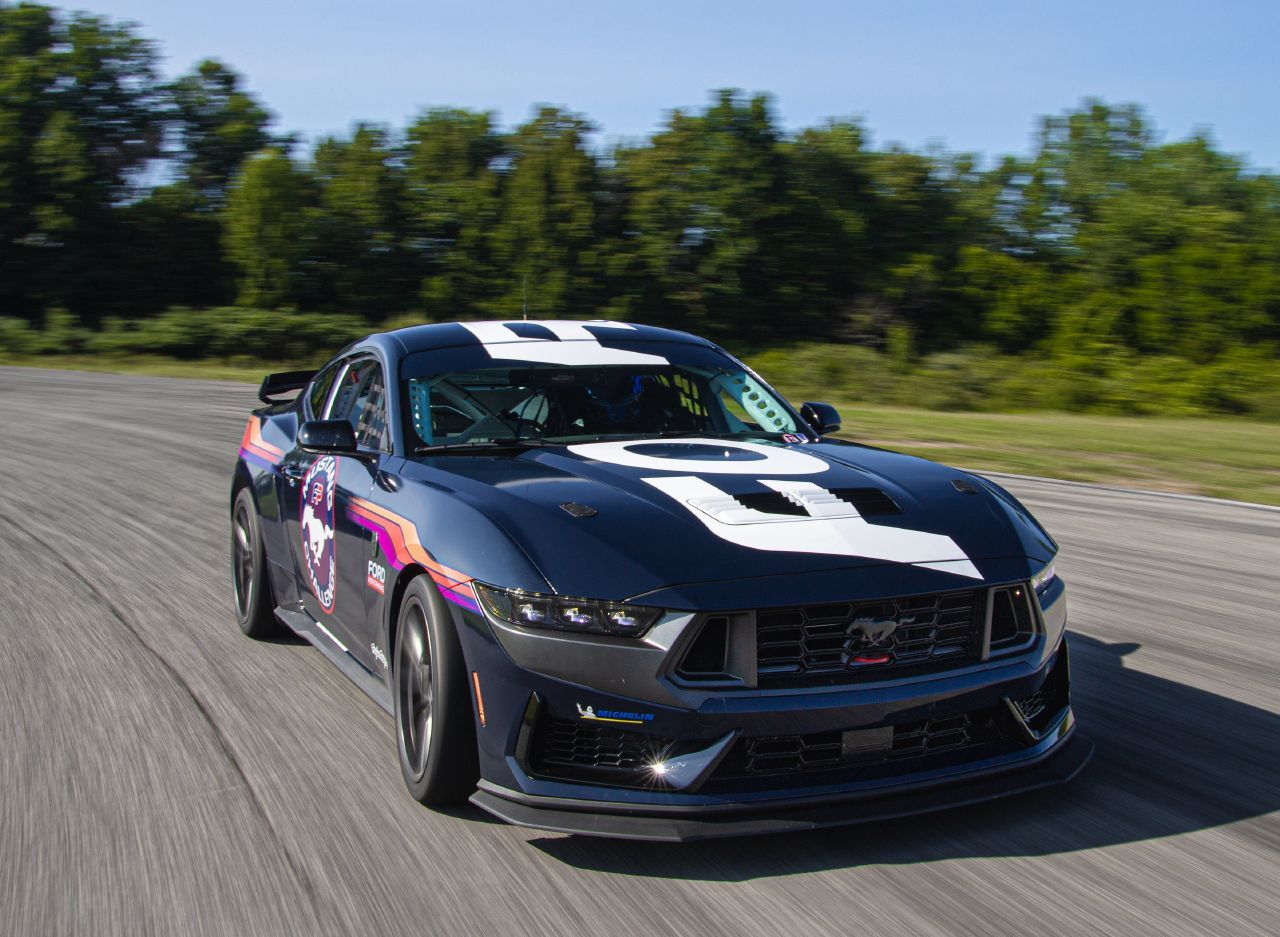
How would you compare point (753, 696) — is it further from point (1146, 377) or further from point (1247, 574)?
point (1146, 377)

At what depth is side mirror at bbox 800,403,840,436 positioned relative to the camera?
5.49 m

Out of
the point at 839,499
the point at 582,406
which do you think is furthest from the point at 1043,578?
the point at 582,406

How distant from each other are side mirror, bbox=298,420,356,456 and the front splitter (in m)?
1.67

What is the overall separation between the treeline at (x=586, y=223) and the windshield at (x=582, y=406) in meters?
41.2

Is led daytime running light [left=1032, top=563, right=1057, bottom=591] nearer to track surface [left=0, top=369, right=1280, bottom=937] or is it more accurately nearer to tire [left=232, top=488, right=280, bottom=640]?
track surface [left=0, top=369, right=1280, bottom=937]

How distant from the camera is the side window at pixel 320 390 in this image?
239 inches

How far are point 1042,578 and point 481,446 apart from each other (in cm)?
191

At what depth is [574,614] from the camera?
3434 mm

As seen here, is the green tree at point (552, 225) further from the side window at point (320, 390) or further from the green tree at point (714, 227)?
the side window at point (320, 390)

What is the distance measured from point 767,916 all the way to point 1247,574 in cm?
560

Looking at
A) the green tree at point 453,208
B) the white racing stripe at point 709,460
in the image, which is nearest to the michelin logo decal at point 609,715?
the white racing stripe at point 709,460

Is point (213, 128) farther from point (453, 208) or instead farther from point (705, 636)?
point (705, 636)

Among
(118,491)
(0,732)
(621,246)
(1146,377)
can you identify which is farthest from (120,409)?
(621,246)

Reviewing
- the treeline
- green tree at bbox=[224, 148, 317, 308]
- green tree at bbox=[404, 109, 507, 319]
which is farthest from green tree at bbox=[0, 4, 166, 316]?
green tree at bbox=[404, 109, 507, 319]
